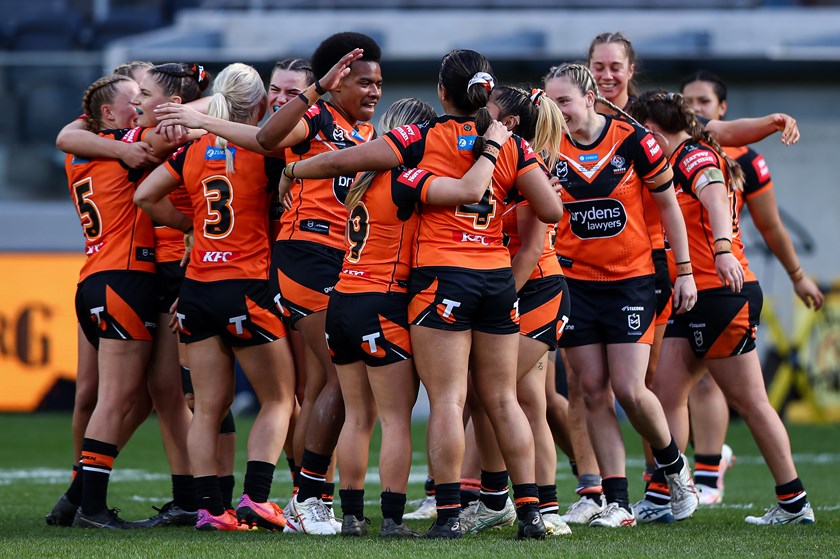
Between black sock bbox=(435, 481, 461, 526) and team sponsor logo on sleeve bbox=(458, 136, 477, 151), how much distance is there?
1417mm

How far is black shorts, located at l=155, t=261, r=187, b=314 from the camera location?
6.26 m

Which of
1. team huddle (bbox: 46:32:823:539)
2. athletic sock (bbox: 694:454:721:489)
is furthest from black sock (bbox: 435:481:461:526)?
athletic sock (bbox: 694:454:721:489)

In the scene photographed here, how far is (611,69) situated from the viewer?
6996mm

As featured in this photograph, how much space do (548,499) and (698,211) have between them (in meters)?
1.88

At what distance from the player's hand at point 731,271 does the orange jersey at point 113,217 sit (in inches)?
112

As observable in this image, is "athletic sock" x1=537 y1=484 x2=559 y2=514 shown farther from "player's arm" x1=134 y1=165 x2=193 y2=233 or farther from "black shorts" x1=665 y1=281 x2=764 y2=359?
"player's arm" x1=134 y1=165 x2=193 y2=233

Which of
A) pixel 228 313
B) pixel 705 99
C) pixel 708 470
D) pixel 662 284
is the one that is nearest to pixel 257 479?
pixel 228 313

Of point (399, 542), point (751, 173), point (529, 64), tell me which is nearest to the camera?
point (399, 542)

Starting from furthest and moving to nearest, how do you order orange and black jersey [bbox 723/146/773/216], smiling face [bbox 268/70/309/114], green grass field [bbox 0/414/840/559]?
orange and black jersey [bbox 723/146/773/216] < smiling face [bbox 268/70/309/114] < green grass field [bbox 0/414/840/559]

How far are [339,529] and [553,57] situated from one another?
10.9 metres

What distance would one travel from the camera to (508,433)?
528cm

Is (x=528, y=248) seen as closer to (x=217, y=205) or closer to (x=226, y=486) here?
(x=217, y=205)

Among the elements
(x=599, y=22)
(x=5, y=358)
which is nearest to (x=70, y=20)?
(x=5, y=358)

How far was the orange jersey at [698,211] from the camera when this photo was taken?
6441mm
